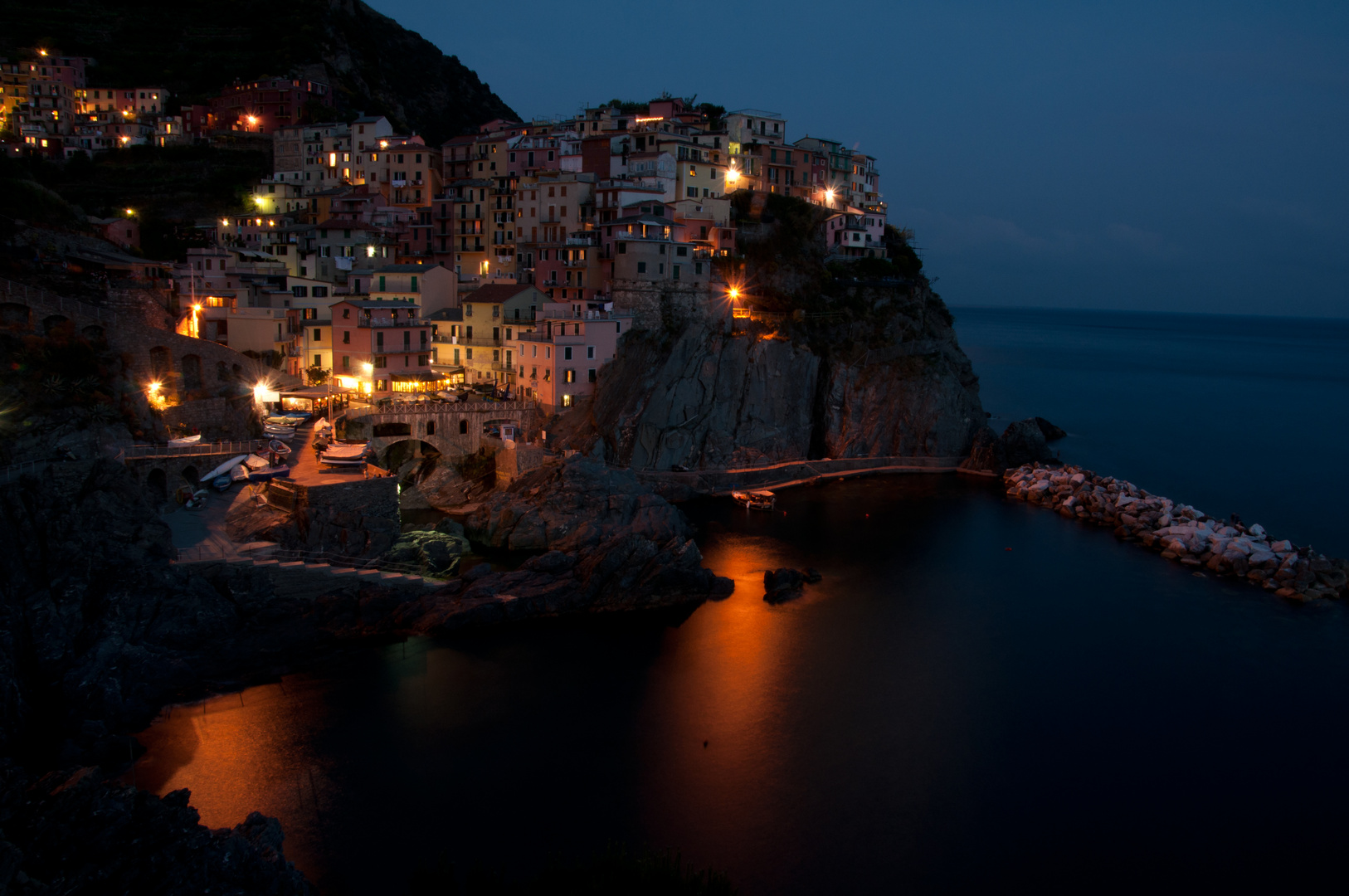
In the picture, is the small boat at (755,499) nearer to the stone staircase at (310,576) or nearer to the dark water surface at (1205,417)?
the stone staircase at (310,576)

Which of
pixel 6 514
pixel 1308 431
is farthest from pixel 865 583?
pixel 1308 431

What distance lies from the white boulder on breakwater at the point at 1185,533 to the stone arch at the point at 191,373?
36087mm

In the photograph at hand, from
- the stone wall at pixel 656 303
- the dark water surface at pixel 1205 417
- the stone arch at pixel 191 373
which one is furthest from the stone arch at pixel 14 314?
the dark water surface at pixel 1205 417

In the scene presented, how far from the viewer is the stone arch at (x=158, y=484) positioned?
90.4 feet

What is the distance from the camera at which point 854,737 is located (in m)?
21.7

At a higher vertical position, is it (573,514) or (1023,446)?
(1023,446)

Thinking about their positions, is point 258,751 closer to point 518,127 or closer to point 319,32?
point 518,127

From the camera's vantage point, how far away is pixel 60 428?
26.7 metres

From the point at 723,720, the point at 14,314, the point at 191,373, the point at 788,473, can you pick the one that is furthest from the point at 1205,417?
the point at 14,314

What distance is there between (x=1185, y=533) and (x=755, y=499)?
56.9ft

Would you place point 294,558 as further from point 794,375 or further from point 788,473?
point 794,375

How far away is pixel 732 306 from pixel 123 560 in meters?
32.1

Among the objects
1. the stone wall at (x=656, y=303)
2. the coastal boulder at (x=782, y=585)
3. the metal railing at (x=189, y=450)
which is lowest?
the coastal boulder at (x=782, y=585)

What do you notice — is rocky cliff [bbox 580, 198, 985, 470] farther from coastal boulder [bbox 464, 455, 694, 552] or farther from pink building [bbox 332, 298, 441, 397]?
pink building [bbox 332, 298, 441, 397]
